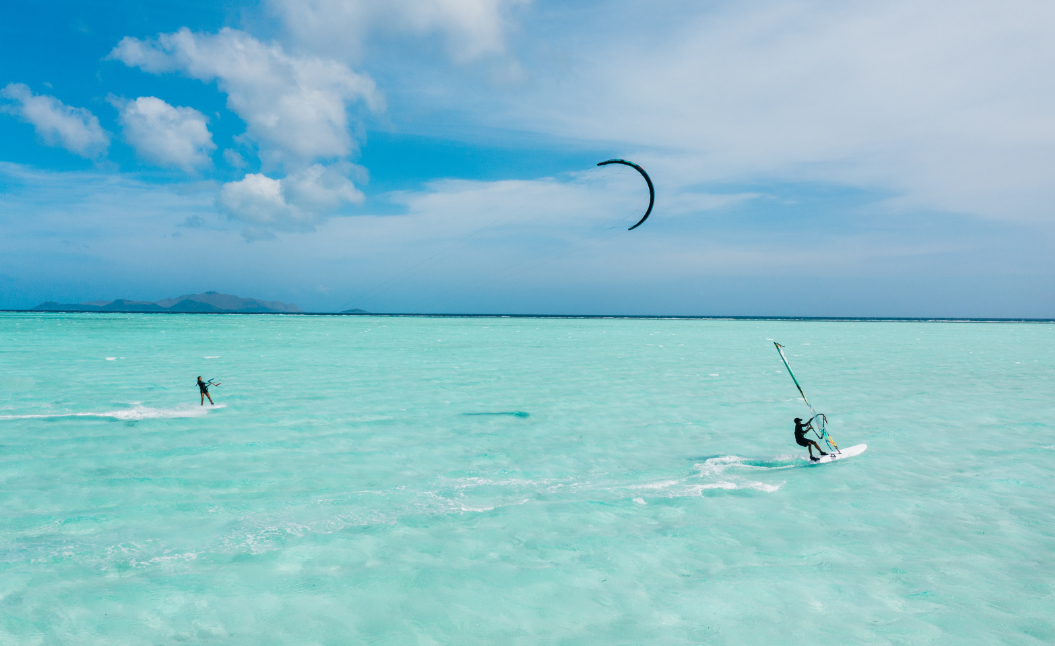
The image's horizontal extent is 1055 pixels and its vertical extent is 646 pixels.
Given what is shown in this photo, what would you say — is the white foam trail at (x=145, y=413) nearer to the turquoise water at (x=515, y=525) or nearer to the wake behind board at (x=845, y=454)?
the turquoise water at (x=515, y=525)

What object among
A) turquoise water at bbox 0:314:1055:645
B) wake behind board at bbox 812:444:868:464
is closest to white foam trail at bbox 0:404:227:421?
turquoise water at bbox 0:314:1055:645

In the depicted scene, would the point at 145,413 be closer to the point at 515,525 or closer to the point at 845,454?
the point at 515,525

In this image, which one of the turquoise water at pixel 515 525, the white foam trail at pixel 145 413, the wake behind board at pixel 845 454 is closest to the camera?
the turquoise water at pixel 515 525

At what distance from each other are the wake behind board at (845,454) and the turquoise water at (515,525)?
1.32 ft

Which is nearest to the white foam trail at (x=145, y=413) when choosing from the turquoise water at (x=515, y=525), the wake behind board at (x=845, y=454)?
the turquoise water at (x=515, y=525)

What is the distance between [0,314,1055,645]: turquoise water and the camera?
8.08 m

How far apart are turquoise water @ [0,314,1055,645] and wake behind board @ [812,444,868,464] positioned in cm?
40

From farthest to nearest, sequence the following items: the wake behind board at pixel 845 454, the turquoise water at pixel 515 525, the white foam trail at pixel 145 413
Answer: the white foam trail at pixel 145 413 → the wake behind board at pixel 845 454 → the turquoise water at pixel 515 525

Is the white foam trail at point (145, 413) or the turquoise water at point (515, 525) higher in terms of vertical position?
the white foam trail at point (145, 413)

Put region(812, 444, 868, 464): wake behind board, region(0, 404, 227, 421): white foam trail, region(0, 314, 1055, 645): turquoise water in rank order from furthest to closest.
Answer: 1. region(0, 404, 227, 421): white foam trail
2. region(812, 444, 868, 464): wake behind board
3. region(0, 314, 1055, 645): turquoise water

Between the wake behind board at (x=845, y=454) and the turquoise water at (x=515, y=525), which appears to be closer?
the turquoise water at (x=515, y=525)

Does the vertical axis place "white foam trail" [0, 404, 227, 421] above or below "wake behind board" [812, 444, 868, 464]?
above

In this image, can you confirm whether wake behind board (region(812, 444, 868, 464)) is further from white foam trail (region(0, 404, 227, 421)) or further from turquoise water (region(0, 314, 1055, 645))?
white foam trail (region(0, 404, 227, 421))

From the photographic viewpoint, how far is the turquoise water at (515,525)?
26.5 ft
